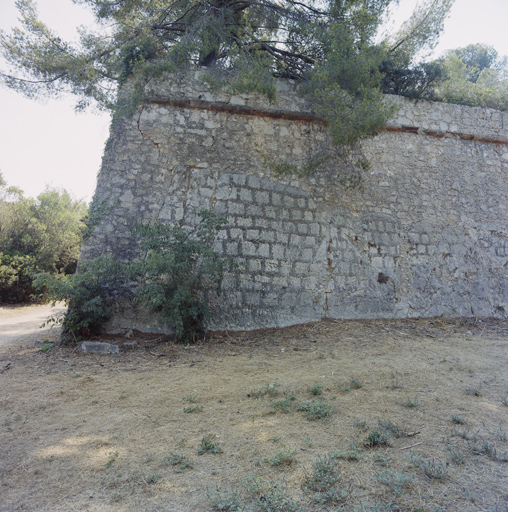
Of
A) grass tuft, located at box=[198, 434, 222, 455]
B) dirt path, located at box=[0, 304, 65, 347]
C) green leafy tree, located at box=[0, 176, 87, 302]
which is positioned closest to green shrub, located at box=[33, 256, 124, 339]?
dirt path, located at box=[0, 304, 65, 347]

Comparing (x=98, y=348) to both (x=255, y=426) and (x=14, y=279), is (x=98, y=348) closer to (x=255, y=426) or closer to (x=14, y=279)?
(x=255, y=426)

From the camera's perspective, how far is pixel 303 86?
6891 mm

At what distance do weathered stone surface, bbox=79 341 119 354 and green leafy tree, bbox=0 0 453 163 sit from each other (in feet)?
13.3

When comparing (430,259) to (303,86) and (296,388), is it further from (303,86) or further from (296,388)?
(296,388)

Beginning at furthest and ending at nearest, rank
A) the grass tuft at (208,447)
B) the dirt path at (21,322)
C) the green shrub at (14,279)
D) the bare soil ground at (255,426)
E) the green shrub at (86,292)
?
the green shrub at (14,279)
the dirt path at (21,322)
the green shrub at (86,292)
the grass tuft at (208,447)
the bare soil ground at (255,426)

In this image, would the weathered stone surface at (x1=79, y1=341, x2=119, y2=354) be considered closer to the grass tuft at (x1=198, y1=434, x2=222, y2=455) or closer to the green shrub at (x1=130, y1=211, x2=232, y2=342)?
the green shrub at (x1=130, y1=211, x2=232, y2=342)

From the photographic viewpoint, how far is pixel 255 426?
296cm

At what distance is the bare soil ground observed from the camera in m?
2.08

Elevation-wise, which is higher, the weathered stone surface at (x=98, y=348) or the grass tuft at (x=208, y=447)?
the weathered stone surface at (x=98, y=348)

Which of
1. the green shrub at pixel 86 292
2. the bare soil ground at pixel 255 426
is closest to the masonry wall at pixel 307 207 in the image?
the green shrub at pixel 86 292

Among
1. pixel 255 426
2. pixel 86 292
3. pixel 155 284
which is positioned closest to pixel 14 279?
pixel 86 292

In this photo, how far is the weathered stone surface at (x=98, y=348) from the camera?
5.29 m

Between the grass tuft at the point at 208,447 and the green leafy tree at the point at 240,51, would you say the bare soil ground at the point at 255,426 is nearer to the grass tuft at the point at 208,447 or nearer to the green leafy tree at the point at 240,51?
the grass tuft at the point at 208,447

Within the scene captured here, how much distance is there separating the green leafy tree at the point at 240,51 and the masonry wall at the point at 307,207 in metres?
0.54
